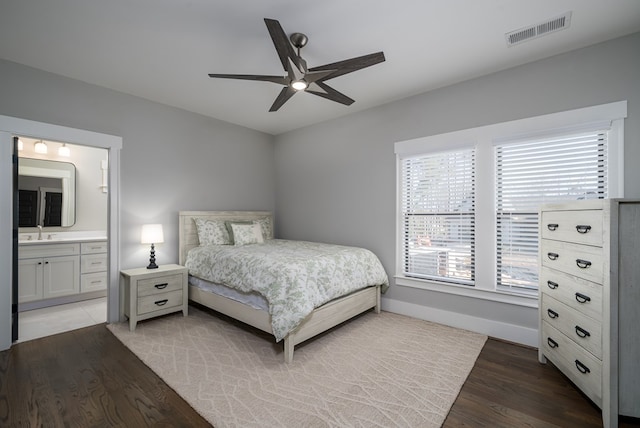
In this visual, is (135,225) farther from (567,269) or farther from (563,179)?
(563,179)

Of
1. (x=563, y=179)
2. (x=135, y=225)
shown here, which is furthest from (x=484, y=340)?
(x=135, y=225)

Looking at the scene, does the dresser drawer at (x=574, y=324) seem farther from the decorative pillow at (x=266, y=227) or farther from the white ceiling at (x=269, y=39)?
the decorative pillow at (x=266, y=227)

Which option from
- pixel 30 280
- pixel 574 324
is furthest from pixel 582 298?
pixel 30 280

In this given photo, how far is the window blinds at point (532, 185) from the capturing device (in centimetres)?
243

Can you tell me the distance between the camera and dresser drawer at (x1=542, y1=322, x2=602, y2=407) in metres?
1.69

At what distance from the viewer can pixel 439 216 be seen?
327 cm

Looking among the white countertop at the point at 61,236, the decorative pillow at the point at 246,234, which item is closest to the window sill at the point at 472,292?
the decorative pillow at the point at 246,234

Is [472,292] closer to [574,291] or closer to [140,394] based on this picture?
[574,291]

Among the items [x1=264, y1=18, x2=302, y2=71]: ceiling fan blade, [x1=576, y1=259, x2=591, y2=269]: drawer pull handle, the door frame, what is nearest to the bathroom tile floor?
the door frame

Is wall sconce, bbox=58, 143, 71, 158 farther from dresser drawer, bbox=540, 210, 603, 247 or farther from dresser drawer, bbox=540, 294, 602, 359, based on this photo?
dresser drawer, bbox=540, 294, 602, 359

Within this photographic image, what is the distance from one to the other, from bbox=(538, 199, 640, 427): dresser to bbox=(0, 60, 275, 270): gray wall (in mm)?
4077

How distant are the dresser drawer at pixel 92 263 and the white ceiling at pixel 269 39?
7.95 ft

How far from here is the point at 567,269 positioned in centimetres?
200

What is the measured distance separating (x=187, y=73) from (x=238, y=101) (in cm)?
79
